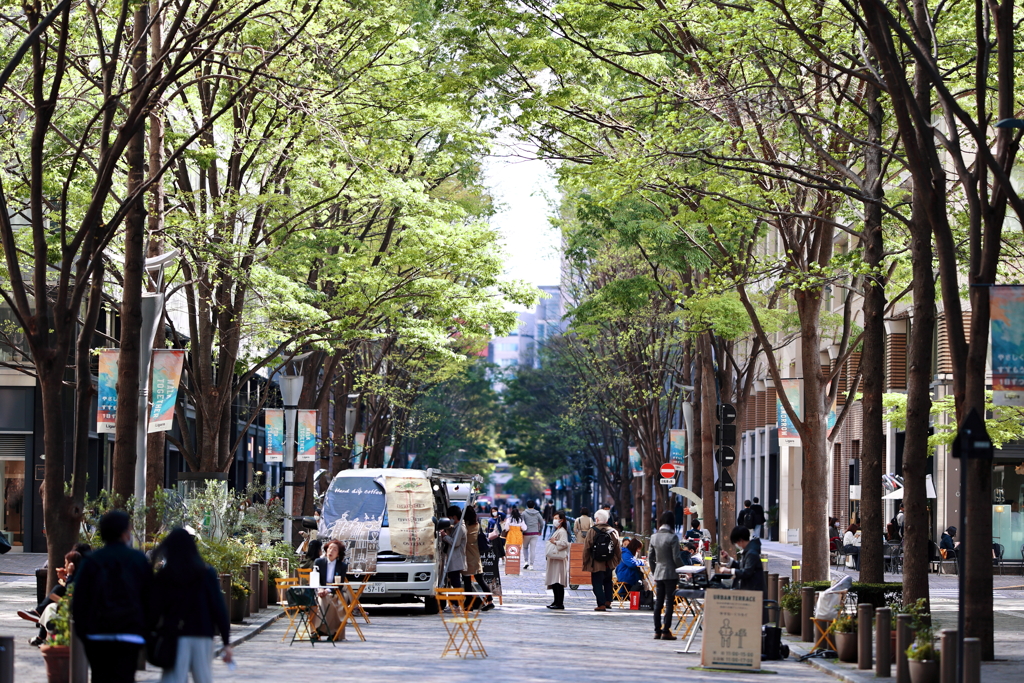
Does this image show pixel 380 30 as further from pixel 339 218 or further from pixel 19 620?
pixel 19 620

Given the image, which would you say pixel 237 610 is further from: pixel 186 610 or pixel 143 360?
pixel 186 610

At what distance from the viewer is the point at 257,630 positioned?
19109 mm

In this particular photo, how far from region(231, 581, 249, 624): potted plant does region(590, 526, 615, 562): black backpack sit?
7.07 metres

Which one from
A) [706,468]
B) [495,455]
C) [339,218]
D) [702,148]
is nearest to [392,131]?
[339,218]

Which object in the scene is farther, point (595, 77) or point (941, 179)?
point (595, 77)

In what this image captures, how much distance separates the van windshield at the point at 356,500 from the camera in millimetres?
24094

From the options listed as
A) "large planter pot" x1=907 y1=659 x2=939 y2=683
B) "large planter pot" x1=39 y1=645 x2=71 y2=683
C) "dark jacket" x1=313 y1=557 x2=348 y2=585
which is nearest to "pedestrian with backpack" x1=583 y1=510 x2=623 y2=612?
"dark jacket" x1=313 y1=557 x2=348 y2=585

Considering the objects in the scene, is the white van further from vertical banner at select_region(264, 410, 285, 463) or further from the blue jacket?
vertical banner at select_region(264, 410, 285, 463)

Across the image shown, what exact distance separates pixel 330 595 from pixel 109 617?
999 cm

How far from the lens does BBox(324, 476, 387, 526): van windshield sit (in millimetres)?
24094

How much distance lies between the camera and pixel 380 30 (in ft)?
76.8

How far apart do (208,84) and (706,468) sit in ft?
57.0

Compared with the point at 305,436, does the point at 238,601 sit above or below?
below

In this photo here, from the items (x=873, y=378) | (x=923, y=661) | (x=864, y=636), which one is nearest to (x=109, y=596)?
(x=923, y=661)
